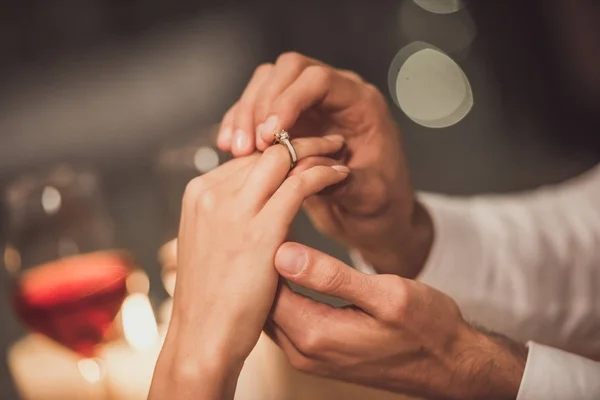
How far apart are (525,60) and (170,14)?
1.22 meters

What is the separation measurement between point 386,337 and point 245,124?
0.76 feet

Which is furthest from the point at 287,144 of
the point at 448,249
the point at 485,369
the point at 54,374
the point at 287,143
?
the point at 54,374

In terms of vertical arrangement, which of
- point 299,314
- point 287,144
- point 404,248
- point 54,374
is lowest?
point 54,374

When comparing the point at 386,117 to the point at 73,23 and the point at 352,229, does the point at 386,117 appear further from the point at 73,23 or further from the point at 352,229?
the point at 73,23

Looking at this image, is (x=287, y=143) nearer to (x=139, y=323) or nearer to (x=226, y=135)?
(x=226, y=135)

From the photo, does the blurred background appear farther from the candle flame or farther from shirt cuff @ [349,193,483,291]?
shirt cuff @ [349,193,483,291]

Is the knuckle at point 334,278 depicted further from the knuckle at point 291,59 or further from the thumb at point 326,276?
the knuckle at point 291,59

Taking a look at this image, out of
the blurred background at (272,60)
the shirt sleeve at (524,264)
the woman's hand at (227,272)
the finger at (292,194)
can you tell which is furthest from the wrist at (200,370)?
the blurred background at (272,60)

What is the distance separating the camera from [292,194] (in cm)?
48

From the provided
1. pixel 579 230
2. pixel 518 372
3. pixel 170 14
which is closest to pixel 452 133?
pixel 170 14

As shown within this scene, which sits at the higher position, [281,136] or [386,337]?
[281,136]

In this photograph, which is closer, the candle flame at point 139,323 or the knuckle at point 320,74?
the knuckle at point 320,74

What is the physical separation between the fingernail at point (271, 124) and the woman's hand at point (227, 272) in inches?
1.0

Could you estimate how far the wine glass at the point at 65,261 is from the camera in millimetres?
632
